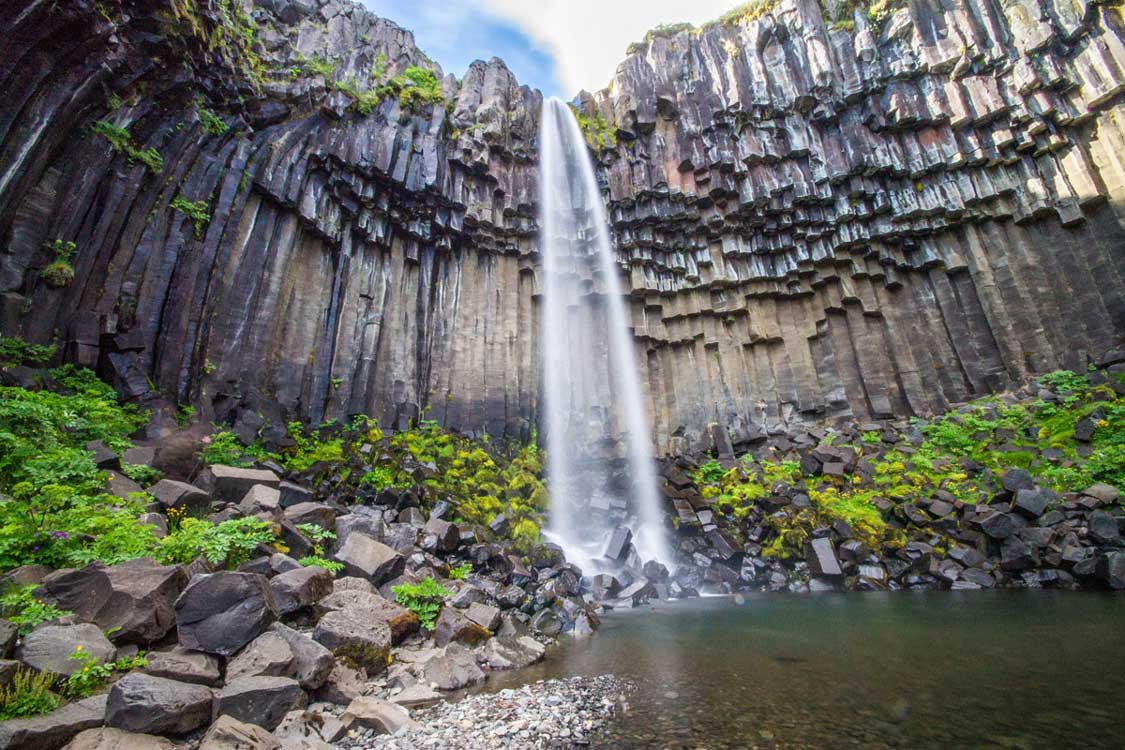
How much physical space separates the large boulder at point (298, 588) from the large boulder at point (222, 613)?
1.87 feet

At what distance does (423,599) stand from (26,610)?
3.92 metres

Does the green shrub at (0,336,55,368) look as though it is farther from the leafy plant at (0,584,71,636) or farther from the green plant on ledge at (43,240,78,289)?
the leafy plant at (0,584,71,636)

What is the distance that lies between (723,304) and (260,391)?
17.4 m

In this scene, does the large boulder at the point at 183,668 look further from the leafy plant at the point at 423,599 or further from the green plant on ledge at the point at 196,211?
the green plant on ledge at the point at 196,211

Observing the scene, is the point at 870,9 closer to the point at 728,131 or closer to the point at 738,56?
the point at 738,56

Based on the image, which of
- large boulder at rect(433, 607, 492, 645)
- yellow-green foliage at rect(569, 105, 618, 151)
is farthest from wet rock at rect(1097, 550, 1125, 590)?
yellow-green foliage at rect(569, 105, 618, 151)

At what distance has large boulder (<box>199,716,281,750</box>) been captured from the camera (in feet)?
10.8

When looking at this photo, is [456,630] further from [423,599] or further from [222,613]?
[222,613]

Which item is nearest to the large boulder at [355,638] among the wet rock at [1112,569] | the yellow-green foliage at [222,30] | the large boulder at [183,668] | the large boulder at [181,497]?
the large boulder at [183,668]

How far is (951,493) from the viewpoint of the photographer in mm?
13367

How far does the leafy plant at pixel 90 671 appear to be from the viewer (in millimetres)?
3447

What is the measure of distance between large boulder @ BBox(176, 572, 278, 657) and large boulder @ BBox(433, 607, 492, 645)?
2217 millimetres

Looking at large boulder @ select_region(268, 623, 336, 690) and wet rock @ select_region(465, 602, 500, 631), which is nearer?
large boulder @ select_region(268, 623, 336, 690)

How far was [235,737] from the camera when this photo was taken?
132 inches
